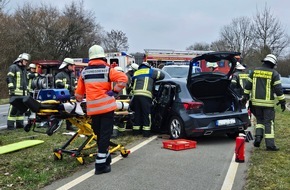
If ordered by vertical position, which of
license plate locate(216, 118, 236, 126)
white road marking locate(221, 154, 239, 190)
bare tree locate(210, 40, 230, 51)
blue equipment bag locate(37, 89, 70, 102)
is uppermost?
bare tree locate(210, 40, 230, 51)

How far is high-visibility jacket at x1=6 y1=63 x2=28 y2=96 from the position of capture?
10.8m

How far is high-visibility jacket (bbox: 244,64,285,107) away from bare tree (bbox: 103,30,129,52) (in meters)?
58.7

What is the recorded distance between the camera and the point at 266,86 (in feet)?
26.3

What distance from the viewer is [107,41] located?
217 ft

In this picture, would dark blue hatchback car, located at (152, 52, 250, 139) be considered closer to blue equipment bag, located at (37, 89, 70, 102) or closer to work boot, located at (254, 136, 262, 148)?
work boot, located at (254, 136, 262, 148)

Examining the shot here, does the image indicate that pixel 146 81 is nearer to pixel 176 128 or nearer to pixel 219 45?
pixel 176 128

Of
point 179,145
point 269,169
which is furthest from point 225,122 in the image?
point 269,169

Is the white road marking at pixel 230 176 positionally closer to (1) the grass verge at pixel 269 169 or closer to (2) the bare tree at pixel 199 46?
(1) the grass verge at pixel 269 169

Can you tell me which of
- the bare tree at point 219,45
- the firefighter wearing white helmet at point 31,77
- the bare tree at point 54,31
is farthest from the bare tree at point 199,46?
the firefighter wearing white helmet at point 31,77

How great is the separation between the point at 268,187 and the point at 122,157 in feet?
9.52

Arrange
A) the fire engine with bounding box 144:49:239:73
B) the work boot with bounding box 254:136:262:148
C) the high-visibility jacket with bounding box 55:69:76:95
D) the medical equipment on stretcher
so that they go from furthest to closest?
the fire engine with bounding box 144:49:239:73 → the high-visibility jacket with bounding box 55:69:76:95 → the work boot with bounding box 254:136:262:148 → the medical equipment on stretcher

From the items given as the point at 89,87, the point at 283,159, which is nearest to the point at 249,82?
the point at 283,159

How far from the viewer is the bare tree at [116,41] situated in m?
66.2

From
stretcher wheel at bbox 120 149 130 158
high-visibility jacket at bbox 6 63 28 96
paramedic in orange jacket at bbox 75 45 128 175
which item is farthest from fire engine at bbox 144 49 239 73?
paramedic in orange jacket at bbox 75 45 128 175
